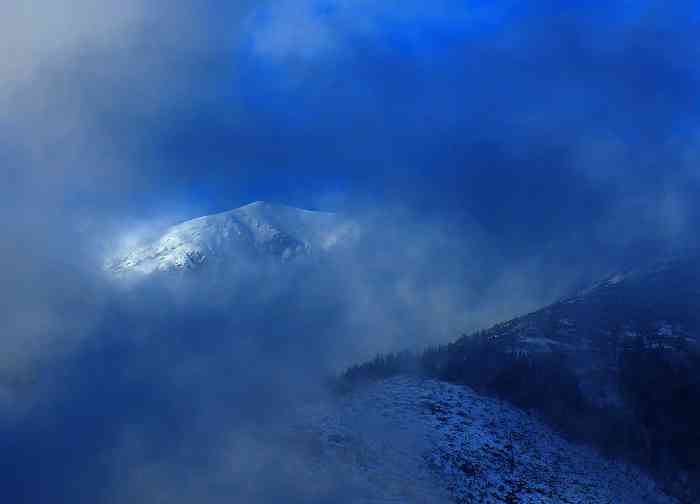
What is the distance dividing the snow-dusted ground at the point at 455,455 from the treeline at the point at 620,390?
2.65m

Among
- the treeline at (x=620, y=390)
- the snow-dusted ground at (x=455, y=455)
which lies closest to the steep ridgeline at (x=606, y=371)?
the treeline at (x=620, y=390)

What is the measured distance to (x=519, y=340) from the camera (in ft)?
231

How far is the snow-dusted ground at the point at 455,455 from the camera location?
3912cm

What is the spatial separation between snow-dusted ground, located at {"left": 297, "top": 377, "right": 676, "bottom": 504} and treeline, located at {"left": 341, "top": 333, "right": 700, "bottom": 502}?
104 inches

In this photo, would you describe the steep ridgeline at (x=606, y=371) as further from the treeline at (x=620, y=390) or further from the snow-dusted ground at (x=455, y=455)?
the snow-dusted ground at (x=455, y=455)

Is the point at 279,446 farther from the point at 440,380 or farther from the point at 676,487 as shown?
the point at 676,487

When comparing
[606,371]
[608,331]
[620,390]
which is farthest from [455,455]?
[608,331]

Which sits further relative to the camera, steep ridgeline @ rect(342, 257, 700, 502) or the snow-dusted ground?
steep ridgeline @ rect(342, 257, 700, 502)

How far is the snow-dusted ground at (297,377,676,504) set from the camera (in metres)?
39.1

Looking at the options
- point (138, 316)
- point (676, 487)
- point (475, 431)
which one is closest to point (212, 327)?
point (138, 316)

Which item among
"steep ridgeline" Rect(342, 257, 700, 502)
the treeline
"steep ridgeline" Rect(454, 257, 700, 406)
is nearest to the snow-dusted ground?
the treeline

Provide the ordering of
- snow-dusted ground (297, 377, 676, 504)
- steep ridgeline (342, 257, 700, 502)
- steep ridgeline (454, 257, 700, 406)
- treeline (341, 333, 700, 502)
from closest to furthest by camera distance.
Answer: snow-dusted ground (297, 377, 676, 504), treeline (341, 333, 700, 502), steep ridgeline (342, 257, 700, 502), steep ridgeline (454, 257, 700, 406)

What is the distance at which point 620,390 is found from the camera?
190 ft

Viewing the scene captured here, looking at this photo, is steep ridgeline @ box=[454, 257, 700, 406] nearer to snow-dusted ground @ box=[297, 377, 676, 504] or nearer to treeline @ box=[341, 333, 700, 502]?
treeline @ box=[341, 333, 700, 502]
